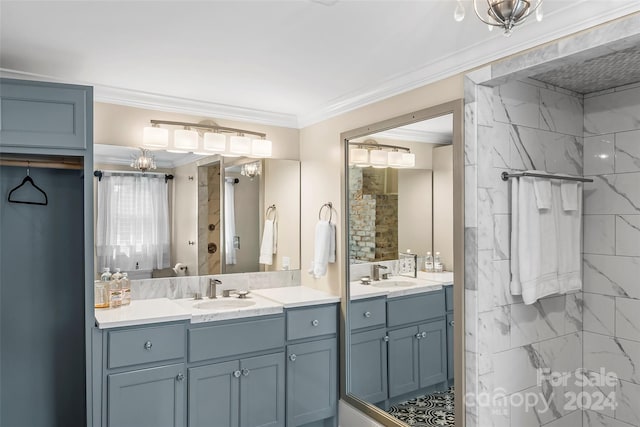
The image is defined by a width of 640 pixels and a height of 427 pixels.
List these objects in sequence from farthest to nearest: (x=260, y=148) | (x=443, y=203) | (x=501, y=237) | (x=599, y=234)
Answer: (x=260, y=148) < (x=599, y=234) < (x=443, y=203) < (x=501, y=237)

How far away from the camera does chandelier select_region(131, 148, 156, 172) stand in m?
3.28

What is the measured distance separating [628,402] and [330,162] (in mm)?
2474

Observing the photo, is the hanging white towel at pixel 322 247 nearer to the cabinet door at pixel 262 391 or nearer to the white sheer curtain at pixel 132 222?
the cabinet door at pixel 262 391

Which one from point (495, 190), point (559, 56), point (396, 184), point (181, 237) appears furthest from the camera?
point (181, 237)

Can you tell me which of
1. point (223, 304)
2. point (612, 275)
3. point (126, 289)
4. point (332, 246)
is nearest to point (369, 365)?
point (332, 246)

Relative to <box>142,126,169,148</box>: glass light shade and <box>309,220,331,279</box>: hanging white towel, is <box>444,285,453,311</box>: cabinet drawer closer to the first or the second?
<box>309,220,331,279</box>: hanging white towel

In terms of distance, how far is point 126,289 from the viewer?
3.10 metres

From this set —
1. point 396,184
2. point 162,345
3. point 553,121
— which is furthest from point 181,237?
point 553,121

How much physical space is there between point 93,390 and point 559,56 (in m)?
2.96

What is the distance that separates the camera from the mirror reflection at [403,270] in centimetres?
263

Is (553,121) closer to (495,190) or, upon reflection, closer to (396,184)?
(495,190)

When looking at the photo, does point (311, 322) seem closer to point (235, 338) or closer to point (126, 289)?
point (235, 338)

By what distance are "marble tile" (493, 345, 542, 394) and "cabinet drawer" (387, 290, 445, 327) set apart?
41 cm

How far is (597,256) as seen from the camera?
2846mm
